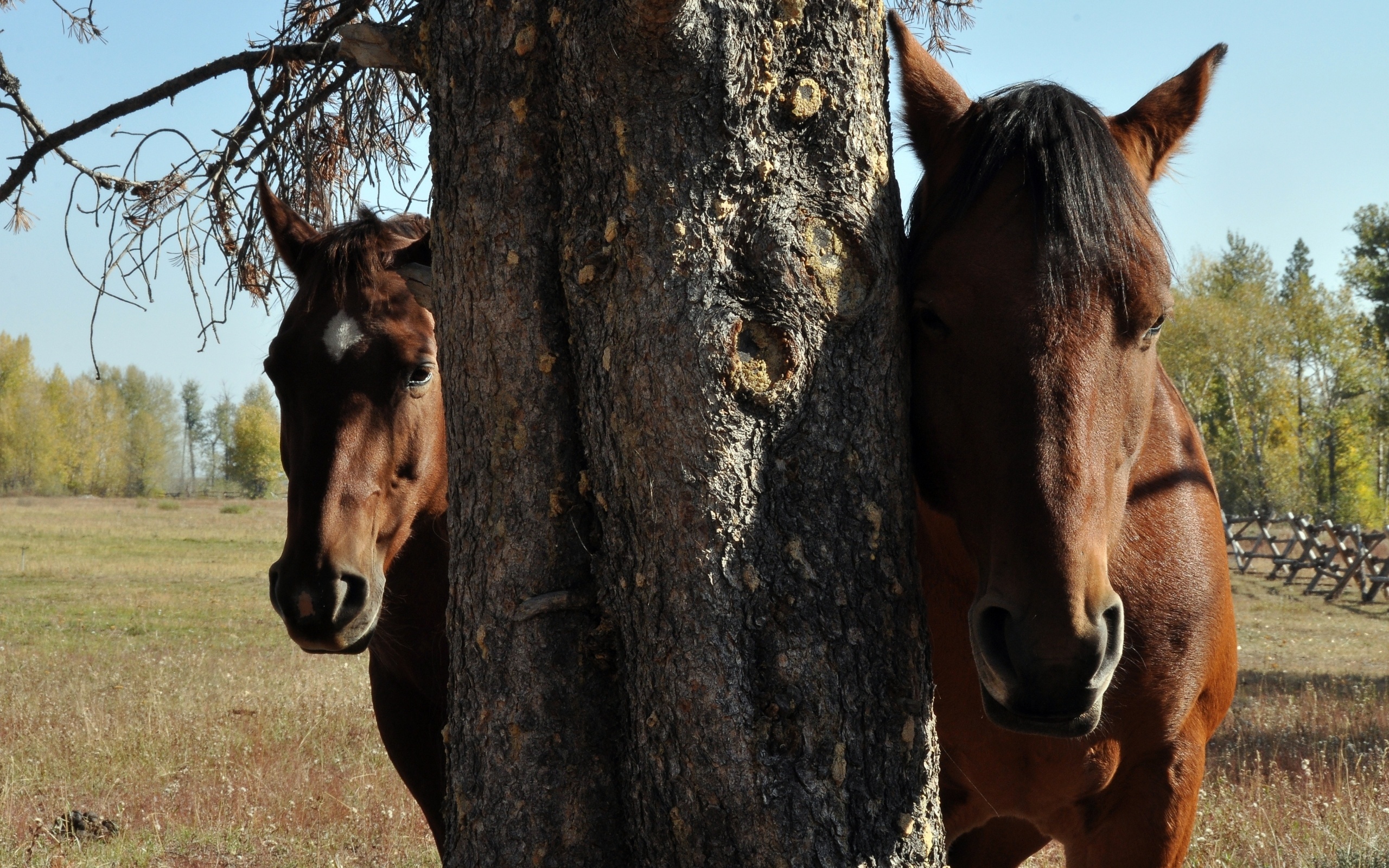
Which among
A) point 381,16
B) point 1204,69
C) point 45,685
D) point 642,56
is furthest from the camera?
point 45,685

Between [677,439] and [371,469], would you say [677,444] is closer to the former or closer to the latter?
[677,439]

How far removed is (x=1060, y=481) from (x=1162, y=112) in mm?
1176

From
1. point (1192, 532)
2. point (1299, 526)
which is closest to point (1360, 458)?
point (1299, 526)

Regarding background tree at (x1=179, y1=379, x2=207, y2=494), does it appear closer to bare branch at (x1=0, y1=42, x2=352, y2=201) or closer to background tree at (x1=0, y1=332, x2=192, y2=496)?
background tree at (x1=0, y1=332, x2=192, y2=496)

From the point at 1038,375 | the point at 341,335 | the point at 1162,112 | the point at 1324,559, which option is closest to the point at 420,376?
the point at 341,335

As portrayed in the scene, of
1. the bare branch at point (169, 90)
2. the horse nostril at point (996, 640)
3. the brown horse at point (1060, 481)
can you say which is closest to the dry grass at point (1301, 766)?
the brown horse at point (1060, 481)

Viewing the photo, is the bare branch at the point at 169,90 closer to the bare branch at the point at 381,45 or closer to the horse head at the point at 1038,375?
the bare branch at the point at 381,45

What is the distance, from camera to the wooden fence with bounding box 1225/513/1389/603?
20609mm

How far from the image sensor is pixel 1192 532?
2.60 meters

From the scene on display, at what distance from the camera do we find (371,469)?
2.93m

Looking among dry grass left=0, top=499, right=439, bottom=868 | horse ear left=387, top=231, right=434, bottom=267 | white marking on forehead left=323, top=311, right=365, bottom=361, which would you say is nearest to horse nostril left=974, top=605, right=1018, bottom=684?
white marking on forehead left=323, top=311, right=365, bottom=361

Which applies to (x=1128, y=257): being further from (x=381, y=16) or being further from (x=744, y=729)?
(x=381, y=16)

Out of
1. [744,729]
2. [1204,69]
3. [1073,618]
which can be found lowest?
[744,729]

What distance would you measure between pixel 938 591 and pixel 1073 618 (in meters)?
0.83
